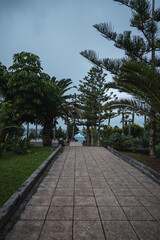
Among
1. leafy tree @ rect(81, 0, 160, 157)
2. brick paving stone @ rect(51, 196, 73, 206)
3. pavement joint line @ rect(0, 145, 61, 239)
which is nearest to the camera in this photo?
pavement joint line @ rect(0, 145, 61, 239)

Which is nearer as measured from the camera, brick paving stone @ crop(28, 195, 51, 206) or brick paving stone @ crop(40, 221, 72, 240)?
brick paving stone @ crop(40, 221, 72, 240)

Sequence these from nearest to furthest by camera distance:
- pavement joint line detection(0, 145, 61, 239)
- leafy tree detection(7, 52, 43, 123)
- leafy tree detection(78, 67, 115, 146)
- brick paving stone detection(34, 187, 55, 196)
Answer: pavement joint line detection(0, 145, 61, 239)
brick paving stone detection(34, 187, 55, 196)
leafy tree detection(7, 52, 43, 123)
leafy tree detection(78, 67, 115, 146)

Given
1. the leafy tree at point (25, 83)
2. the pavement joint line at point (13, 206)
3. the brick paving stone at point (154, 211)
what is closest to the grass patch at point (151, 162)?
the brick paving stone at point (154, 211)

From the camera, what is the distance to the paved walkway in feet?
7.93

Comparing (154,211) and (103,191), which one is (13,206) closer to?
(103,191)

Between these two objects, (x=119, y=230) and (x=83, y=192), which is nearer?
(x=119, y=230)

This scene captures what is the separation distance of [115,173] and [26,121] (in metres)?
8.54

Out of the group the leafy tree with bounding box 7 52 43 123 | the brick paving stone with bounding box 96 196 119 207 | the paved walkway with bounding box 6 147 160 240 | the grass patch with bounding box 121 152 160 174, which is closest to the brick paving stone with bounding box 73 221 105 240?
the paved walkway with bounding box 6 147 160 240

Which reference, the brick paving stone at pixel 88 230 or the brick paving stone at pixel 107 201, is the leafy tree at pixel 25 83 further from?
the brick paving stone at pixel 88 230

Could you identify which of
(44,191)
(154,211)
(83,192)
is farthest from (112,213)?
(44,191)

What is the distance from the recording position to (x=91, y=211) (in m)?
3.03

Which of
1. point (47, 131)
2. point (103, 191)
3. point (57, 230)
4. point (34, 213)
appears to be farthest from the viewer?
point (47, 131)

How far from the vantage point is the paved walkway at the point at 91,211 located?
95.1 inches

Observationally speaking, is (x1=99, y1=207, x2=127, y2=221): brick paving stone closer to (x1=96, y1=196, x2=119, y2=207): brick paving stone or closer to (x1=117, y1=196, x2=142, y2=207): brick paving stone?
(x1=96, y1=196, x2=119, y2=207): brick paving stone
